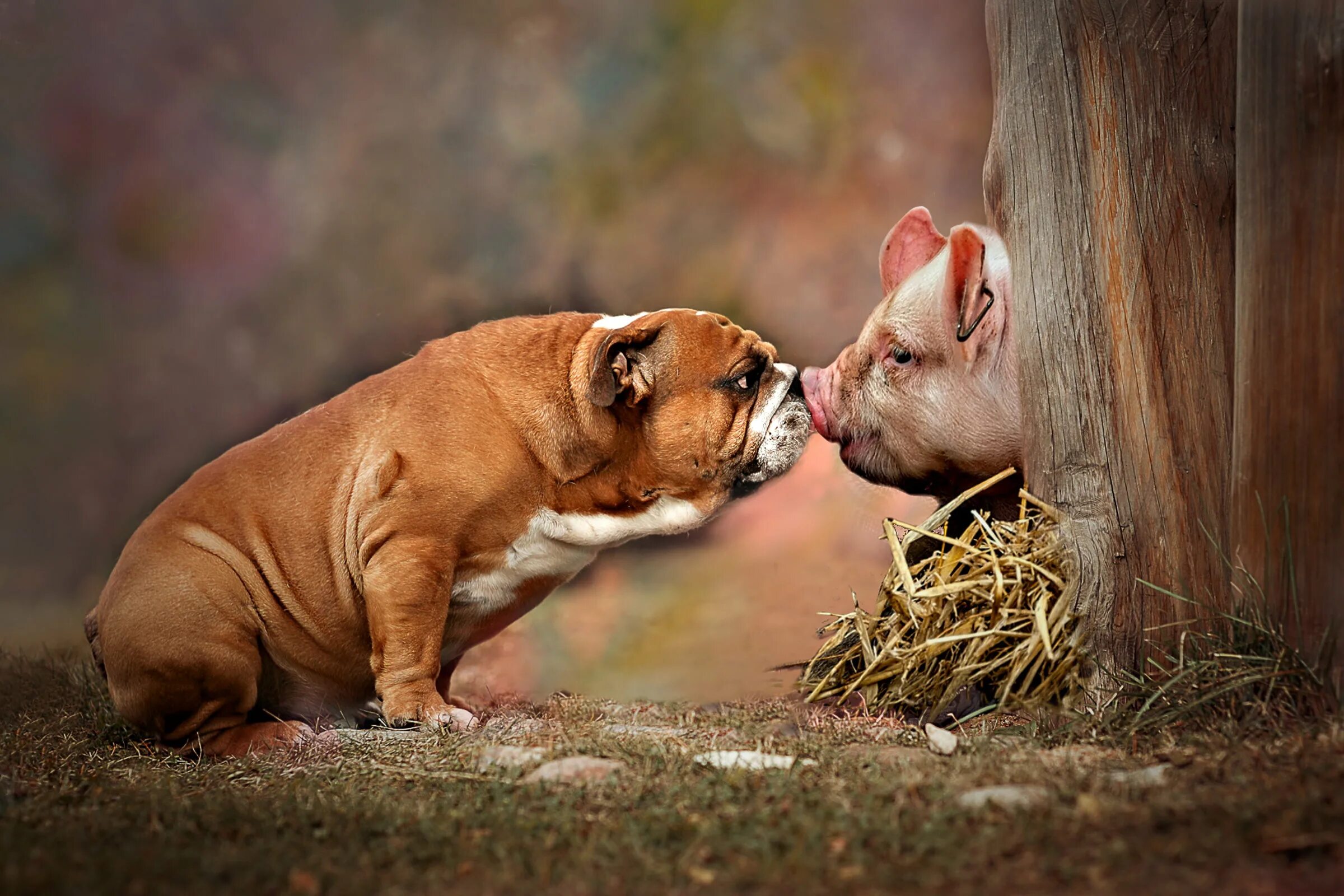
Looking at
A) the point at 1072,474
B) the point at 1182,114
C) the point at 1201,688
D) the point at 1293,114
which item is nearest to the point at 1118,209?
the point at 1182,114

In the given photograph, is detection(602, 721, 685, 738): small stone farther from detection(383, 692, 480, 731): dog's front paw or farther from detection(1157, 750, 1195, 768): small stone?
detection(1157, 750, 1195, 768): small stone

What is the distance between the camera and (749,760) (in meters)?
2.68

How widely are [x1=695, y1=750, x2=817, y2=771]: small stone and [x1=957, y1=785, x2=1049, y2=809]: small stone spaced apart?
1.60 feet

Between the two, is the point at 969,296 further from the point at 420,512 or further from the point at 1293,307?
the point at 420,512

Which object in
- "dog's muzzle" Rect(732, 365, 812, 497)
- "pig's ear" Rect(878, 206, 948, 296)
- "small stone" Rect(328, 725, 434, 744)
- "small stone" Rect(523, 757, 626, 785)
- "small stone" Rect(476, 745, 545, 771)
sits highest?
"pig's ear" Rect(878, 206, 948, 296)

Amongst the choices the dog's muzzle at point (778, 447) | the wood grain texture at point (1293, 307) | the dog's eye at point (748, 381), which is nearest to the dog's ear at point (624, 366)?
the dog's eye at point (748, 381)

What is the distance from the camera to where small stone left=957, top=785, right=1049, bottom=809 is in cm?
214

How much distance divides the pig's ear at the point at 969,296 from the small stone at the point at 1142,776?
1.63 metres

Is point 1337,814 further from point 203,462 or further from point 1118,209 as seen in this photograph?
point 203,462

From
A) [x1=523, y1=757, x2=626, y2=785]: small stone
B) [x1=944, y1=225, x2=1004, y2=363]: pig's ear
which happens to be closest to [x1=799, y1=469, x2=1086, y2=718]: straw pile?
[x1=944, y1=225, x2=1004, y2=363]: pig's ear

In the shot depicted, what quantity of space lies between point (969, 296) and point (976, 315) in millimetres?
78

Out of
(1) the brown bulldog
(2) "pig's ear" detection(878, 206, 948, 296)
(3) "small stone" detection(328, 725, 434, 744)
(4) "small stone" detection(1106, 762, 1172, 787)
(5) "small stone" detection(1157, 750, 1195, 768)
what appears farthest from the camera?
(2) "pig's ear" detection(878, 206, 948, 296)

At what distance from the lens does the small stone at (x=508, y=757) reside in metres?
2.77

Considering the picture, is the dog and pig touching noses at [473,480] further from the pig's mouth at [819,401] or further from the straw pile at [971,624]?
the straw pile at [971,624]
